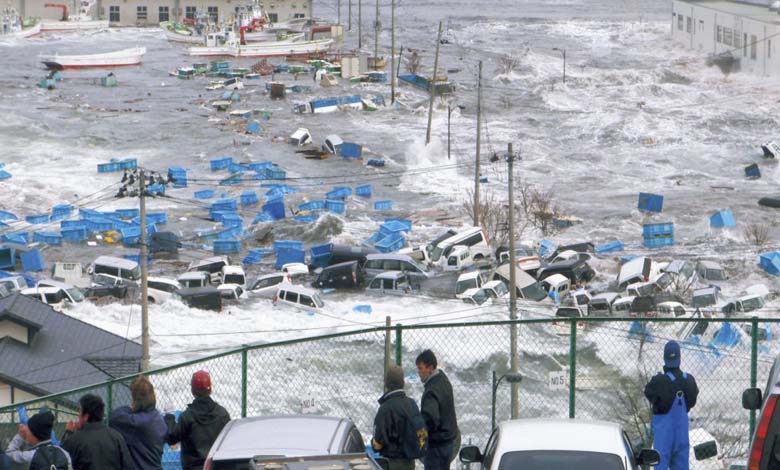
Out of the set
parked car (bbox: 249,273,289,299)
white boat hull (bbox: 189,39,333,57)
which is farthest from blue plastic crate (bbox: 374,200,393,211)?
white boat hull (bbox: 189,39,333,57)

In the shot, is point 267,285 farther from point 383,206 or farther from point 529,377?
point 529,377

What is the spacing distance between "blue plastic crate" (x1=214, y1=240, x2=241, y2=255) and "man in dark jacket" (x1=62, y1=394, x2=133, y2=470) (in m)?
27.7

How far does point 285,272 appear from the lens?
105ft

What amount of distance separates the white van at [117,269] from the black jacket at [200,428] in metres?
24.0

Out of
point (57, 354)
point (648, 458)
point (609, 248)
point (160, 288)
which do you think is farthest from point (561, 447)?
point (609, 248)

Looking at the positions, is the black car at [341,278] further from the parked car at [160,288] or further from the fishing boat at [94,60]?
the fishing boat at [94,60]

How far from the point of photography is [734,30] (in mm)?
71625

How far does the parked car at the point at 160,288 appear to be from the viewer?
1156 inches

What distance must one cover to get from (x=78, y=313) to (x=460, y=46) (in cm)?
5738

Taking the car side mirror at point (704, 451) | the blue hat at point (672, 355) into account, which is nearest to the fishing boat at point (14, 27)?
the car side mirror at point (704, 451)

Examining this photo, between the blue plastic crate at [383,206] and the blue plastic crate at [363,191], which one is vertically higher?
the blue plastic crate at [363,191]

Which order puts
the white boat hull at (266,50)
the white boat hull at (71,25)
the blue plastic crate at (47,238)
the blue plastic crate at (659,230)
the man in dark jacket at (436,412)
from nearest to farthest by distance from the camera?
the man in dark jacket at (436,412) < the blue plastic crate at (659,230) < the blue plastic crate at (47,238) < the white boat hull at (266,50) < the white boat hull at (71,25)

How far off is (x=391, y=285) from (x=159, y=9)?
70.0 meters

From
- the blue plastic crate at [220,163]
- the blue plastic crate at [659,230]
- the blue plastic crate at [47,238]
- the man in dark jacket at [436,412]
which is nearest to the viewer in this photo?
the man in dark jacket at [436,412]
